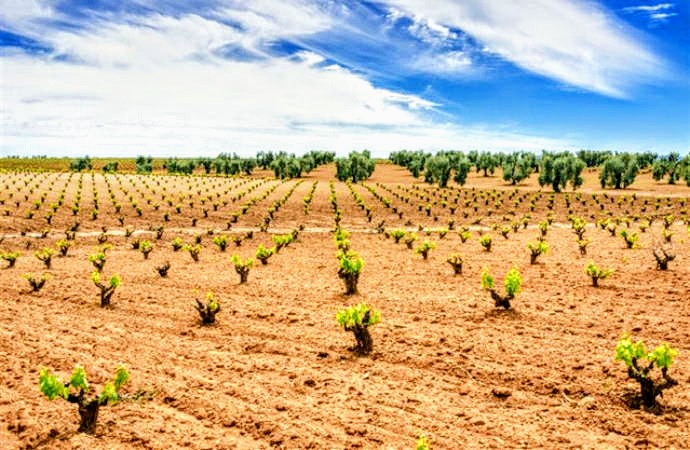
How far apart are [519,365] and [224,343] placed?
6.38m

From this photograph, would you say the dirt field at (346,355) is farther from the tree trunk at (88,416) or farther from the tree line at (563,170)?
the tree line at (563,170)

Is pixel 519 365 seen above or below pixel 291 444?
above

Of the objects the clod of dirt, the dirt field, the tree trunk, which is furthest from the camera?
the clod of dirt

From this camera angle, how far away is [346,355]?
1107cm

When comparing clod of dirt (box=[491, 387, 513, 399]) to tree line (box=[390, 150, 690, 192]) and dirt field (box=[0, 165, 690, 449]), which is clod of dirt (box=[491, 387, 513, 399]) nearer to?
dirt field (box=[0, 165, 690, 449])

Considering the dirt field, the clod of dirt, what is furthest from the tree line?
the clod of dirt

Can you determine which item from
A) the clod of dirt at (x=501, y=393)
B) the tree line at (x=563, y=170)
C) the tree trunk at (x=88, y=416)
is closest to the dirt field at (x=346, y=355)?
the clod of dirt at (x=501, y=393)

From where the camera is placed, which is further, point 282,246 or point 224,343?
point 282,246

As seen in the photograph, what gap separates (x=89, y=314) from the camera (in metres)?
14.0

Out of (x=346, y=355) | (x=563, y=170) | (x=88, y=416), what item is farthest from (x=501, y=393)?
(x=563, y=170)

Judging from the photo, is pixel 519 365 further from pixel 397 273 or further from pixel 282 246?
pixel 282 246

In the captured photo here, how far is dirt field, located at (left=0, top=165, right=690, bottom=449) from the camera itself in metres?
7.96

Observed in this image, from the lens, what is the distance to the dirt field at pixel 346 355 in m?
7.96

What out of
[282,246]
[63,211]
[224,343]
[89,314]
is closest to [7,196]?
[63,211]
